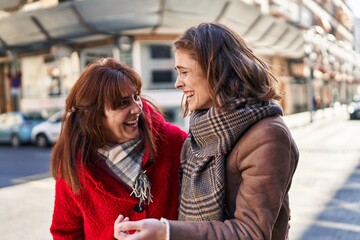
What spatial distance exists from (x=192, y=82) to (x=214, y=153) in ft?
0.90

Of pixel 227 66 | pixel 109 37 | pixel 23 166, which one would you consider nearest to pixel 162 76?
pixel 109 37

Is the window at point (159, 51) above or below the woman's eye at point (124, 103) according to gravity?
above

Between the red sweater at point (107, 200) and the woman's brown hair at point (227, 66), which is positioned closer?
the woman's brown hair at point (227, 66)

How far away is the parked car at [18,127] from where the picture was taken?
17616mm

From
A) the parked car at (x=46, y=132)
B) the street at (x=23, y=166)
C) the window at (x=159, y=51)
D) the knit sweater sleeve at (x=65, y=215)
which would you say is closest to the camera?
the knit sweater sleeve at (x=65, y=215)

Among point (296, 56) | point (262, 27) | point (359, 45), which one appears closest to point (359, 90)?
point (359, 45)

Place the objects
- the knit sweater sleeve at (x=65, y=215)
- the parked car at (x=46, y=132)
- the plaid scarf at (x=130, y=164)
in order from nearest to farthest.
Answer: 1. the plaid scarf at (x=130, y=164)
2. the knit sweater sleeve at (x=65, y=215)
3. the parked car at (x=46, y=132)

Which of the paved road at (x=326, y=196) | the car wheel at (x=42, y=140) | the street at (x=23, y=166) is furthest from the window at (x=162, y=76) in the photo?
the paved road at (x=326, y=196)

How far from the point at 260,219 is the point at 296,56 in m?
34.7

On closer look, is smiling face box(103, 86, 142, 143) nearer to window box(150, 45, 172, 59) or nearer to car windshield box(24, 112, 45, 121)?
car windshield box(24, 112, 45, 121)

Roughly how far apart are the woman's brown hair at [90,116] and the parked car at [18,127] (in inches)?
647

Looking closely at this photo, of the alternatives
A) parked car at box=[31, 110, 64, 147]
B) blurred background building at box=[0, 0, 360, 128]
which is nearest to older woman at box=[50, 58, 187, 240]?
blurred background building at box=[0, 0, 360, 128]

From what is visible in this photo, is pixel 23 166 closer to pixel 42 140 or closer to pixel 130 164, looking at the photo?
pixel 42 140

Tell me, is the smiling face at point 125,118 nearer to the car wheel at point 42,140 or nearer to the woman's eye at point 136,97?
the woman's eye at point 136,97
